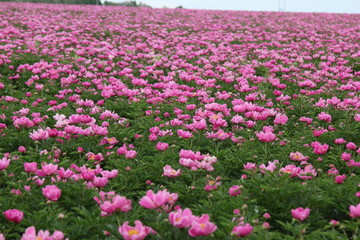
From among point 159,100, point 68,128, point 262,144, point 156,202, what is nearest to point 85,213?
point 156,202

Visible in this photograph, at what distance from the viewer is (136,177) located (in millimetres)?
3068

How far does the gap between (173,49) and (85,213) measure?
7.29 meters

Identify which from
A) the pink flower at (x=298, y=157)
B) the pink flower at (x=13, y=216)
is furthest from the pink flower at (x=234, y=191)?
the pink flower at (x=13, y=216)

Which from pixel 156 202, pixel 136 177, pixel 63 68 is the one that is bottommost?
pixel 136 177

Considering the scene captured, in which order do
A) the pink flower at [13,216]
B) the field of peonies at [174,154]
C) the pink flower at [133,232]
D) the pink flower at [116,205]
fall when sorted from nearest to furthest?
the pink flower at [133,232]
the pink flower at [116,205]
the pink flower at [13,216]
the field of peonies at [174,154]

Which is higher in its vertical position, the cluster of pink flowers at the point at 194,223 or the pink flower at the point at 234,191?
the cluster of pink flowers at the point at 194,223

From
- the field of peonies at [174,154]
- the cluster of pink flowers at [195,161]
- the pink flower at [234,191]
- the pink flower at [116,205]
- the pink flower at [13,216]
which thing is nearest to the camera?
the pink flower at [116,205]

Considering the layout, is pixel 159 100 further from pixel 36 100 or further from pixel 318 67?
pixel 318 67

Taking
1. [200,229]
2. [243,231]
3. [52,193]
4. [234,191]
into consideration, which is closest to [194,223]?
[200,229]

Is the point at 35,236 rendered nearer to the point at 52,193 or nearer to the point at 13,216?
the point at 13,216

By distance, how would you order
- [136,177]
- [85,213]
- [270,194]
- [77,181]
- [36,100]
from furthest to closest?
[36,100] → [136,177] → [77,181] → [270,194] → [85,213]

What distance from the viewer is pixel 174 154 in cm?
343

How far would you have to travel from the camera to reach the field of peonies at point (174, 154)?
2203mm

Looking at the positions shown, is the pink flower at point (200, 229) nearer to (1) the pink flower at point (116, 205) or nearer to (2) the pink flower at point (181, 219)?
(2) the pink flower at point (181, 219)
